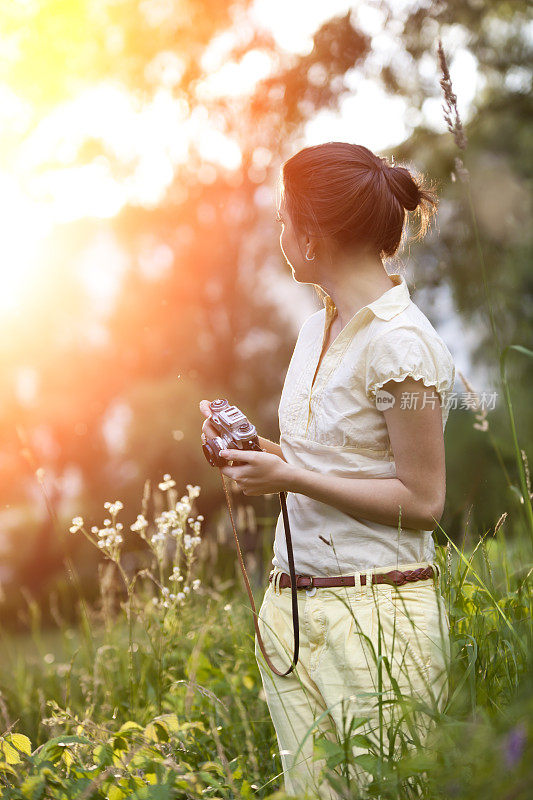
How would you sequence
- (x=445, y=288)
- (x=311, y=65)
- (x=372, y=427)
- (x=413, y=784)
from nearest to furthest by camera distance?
(x=413, y=784), (x=372, y=427), (x=445, y=288), (x=311, y=65)

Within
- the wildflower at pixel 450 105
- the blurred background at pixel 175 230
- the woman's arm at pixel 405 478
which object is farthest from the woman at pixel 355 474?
the blurred background at pixel 175 230

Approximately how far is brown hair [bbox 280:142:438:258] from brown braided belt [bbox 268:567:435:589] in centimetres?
71

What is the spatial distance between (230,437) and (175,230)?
7.34 meters

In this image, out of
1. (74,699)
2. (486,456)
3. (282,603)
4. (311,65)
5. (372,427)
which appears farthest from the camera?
(311,65)


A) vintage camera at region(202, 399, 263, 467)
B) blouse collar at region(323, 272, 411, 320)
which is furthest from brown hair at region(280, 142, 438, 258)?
vintage camera at region(202, 399, 263, 467)

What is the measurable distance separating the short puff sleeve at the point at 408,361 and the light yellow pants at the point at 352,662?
1.26 feet

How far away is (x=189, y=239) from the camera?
27.8ft

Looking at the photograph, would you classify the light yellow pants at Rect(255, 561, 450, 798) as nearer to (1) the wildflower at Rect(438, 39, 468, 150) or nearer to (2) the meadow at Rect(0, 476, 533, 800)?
(2) the meadow at Rect(0, 476, 533, 800)

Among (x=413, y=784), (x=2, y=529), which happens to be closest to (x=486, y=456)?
(x=413, y=784)

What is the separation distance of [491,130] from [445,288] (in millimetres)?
1679

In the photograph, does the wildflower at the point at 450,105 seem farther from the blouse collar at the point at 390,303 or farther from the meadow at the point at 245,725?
the meadow at the point at 245,725

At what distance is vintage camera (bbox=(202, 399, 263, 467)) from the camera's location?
1544 mm

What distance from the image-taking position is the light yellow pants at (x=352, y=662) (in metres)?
1.38

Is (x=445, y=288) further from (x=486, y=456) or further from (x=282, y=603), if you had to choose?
(x=282, y=603)
